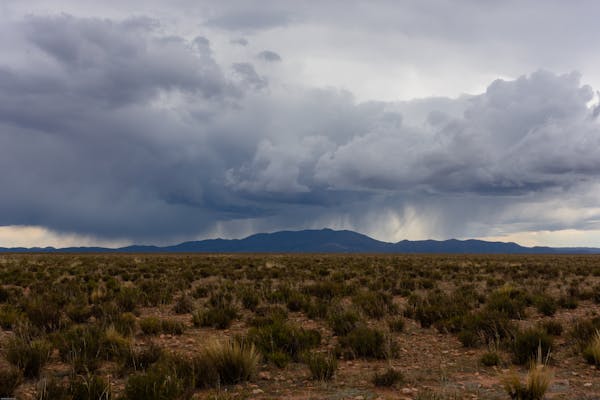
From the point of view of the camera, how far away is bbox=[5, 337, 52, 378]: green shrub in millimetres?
8508

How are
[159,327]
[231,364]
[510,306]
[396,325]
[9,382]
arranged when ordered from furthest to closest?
[510,306] < [396,325] < [159,327] < [231,364] < [9,382]

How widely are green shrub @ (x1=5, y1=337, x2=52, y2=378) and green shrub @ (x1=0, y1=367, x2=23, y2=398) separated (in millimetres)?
736

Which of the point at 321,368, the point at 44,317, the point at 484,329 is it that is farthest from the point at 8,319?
the point at 484,329

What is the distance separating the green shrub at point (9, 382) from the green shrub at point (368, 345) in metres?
6.47

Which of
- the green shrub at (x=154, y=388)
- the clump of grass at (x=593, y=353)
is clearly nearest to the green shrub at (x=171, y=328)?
the green shrub at (x=154, y=388)

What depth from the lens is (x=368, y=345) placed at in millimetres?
10141

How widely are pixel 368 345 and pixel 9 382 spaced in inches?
277

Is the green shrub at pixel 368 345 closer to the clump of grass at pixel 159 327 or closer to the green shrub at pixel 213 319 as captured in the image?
the green shrub at pixel 213 319

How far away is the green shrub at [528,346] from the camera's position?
373 inches

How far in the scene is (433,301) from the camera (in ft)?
53.9

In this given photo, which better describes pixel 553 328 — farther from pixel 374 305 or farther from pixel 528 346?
pixel 374 305

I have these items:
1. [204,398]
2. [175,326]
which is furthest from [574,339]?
[175,326]

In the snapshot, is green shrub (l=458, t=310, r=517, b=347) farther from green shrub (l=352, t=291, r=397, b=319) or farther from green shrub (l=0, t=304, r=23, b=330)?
green shrub (l=0, t=304, r=23, b=330)

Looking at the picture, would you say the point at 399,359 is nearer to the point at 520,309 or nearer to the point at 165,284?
the point at 520,309
